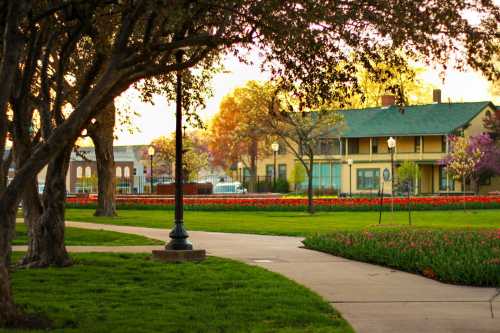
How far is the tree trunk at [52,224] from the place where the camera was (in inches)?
506

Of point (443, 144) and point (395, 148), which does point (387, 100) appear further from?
point (443, 144)

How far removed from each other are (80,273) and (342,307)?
4.62m

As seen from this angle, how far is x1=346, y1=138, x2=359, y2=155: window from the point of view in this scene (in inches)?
2451

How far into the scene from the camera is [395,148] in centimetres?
5984

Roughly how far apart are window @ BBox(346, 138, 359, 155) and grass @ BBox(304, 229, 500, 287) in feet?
149

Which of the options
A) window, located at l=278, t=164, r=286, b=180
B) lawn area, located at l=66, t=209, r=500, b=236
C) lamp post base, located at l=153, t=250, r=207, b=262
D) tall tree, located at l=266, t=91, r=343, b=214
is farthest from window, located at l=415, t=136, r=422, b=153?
lamp post base, located at l=153, t=250, r=207, b=262

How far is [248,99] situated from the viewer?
37.7 metres

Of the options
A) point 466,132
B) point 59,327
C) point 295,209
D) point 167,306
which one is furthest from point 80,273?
point 466,132

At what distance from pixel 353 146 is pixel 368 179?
317cm

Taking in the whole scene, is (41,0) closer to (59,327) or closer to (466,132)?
A: (59,327)

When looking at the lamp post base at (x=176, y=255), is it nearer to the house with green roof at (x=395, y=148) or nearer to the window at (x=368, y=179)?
the house with green roof at (x=395, y=148)

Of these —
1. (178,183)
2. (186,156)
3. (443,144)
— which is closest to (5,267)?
(178,183)

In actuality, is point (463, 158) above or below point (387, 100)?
below

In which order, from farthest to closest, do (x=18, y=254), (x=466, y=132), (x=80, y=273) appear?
(x=466, y=132), (x=18, y=254), (x=80, y=273)
